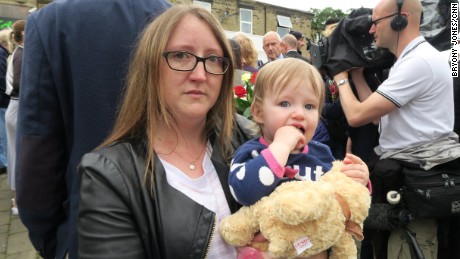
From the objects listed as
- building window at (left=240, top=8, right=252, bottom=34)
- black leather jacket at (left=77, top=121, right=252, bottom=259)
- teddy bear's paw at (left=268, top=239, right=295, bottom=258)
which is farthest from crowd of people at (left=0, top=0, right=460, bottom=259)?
building window at (left=240, top=8, right=252, bottom=34)

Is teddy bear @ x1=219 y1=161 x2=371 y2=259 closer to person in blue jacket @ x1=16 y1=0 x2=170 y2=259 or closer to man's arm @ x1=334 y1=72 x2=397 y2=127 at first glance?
person in blue jacket @ x1=16 y1=0 x2=170 y2=259

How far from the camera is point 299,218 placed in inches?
41.6

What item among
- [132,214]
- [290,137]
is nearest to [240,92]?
[290,137]

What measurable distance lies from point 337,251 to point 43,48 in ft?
4.59

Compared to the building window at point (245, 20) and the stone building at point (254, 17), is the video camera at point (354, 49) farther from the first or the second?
the building window at point (245, 20)

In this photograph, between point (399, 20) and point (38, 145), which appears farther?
point (399, 20)

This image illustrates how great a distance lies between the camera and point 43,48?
4.22 feet

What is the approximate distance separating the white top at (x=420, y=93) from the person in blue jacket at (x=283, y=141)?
3.26ft

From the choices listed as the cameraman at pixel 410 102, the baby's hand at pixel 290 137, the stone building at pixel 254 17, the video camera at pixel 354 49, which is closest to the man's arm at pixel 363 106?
the cameraman at pixel 410 102

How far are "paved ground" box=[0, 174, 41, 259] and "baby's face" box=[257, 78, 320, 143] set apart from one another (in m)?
3.15

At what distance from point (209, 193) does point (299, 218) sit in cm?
36

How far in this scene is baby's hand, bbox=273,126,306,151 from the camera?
125 cm

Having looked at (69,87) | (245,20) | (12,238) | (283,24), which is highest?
(69,87)

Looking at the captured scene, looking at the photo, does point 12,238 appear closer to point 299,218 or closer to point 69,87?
point 69,87
